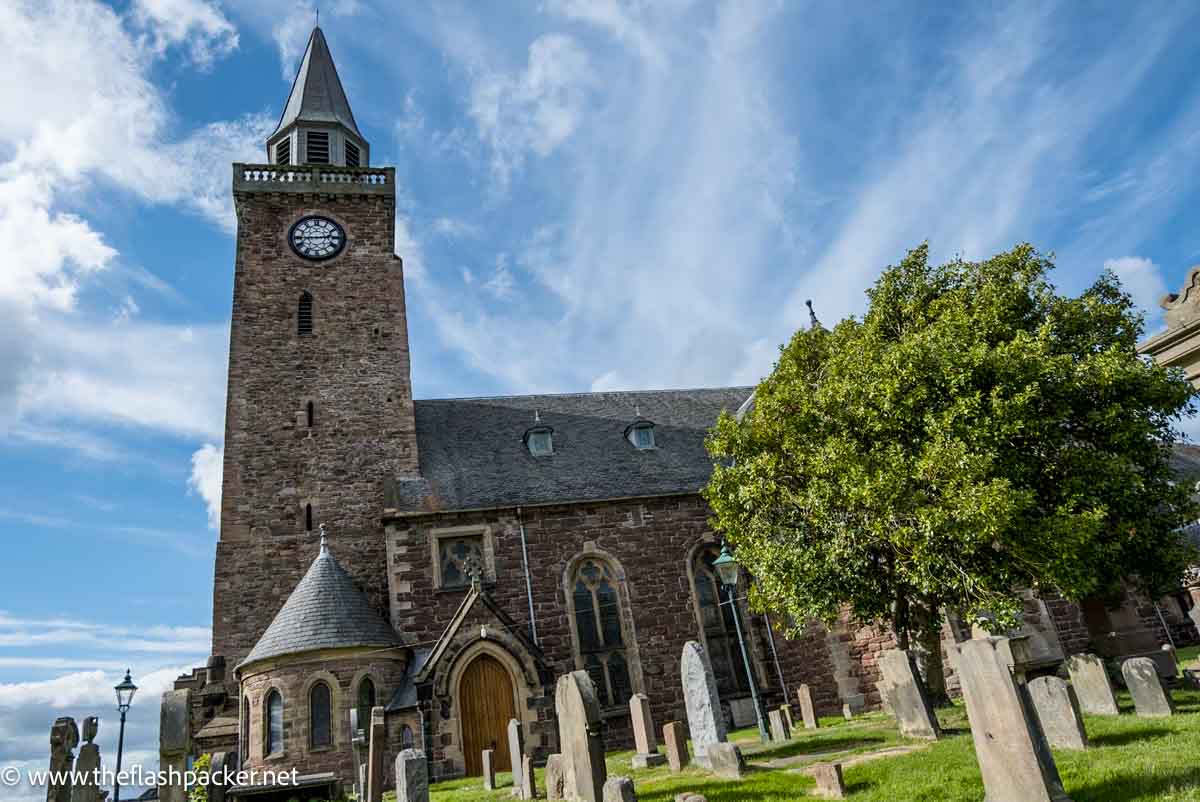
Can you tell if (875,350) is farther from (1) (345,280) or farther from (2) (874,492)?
(1) (345,280)

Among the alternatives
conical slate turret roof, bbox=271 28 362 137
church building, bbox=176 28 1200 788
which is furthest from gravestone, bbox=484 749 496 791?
conical slate turret roof, bbox=271 28 362 137

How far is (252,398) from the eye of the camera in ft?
77.4

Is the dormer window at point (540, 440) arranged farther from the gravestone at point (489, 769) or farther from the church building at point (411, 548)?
the gravestone at point (489, 769)

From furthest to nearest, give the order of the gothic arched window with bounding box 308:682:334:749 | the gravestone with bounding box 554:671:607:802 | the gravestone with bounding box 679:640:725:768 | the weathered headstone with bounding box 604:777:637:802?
the gothic arched window with bounding box 308:682:334:749 < the gravestone with bounding box 679:640:725:768 < the gravestone with bounding box 554:671:607:802 < the weathered headstone with bounding box 604:777:637:802

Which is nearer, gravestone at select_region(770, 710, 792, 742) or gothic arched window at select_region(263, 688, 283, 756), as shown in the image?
gravestone at select_region(770, 710, 792, 742)

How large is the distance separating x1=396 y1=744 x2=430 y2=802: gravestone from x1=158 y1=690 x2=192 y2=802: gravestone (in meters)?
3.39

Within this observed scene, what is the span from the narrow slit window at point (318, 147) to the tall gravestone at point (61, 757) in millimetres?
21900

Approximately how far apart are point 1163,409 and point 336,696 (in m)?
18.8

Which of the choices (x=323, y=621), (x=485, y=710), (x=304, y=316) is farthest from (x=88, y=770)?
(x=304, y=316)

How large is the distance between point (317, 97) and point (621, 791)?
98.1 feet

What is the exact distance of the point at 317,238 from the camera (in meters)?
27.1

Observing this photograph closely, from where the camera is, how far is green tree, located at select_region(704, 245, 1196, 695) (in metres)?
13.6

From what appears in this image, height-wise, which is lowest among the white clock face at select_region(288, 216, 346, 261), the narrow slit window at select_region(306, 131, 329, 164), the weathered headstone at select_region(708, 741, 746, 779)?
the weathered headstone at select_region(708, 741, 746, 779)

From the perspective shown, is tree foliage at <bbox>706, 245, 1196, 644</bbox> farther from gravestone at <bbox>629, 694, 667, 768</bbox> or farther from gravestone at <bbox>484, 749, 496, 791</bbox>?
gravestone at <bbox>484, 749, 496, 791</bbox>
